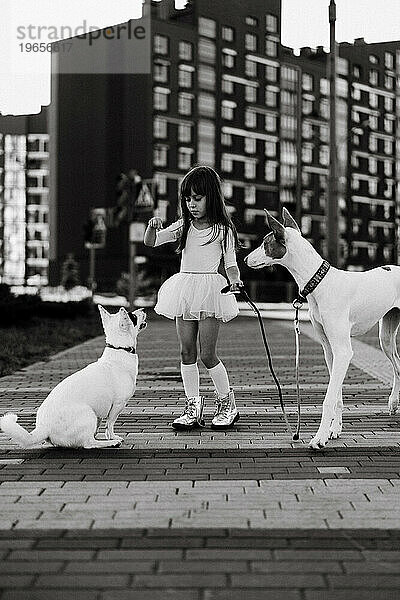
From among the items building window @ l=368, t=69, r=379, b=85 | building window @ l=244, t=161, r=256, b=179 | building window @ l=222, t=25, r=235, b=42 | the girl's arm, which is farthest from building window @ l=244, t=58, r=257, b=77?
the girl's arm

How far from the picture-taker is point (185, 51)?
3167 inches

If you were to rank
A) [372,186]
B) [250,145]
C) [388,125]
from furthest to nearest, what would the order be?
[388,125] < [372,186] < [250,145]

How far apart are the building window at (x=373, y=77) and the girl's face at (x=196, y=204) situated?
321 ft

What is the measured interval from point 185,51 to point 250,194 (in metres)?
14.3

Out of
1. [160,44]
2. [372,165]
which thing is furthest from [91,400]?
[372,165]

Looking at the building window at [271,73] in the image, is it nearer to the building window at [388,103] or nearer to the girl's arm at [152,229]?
the building window at [388,103]

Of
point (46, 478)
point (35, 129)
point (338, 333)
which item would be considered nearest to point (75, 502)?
point (46, 478)

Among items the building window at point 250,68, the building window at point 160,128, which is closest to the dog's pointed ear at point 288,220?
the building window at point 160,128

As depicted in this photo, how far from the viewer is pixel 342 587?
3.61 m

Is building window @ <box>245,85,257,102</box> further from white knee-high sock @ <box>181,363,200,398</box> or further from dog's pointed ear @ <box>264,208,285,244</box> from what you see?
dog's pointed ear @ <box>264,208,285,244</box>

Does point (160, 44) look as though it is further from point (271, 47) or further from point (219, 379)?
point (219, 379)

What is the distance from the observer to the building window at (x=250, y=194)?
8712 centimetres

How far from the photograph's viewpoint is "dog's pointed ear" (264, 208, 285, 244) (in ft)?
23.4

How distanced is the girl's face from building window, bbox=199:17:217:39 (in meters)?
77.2
